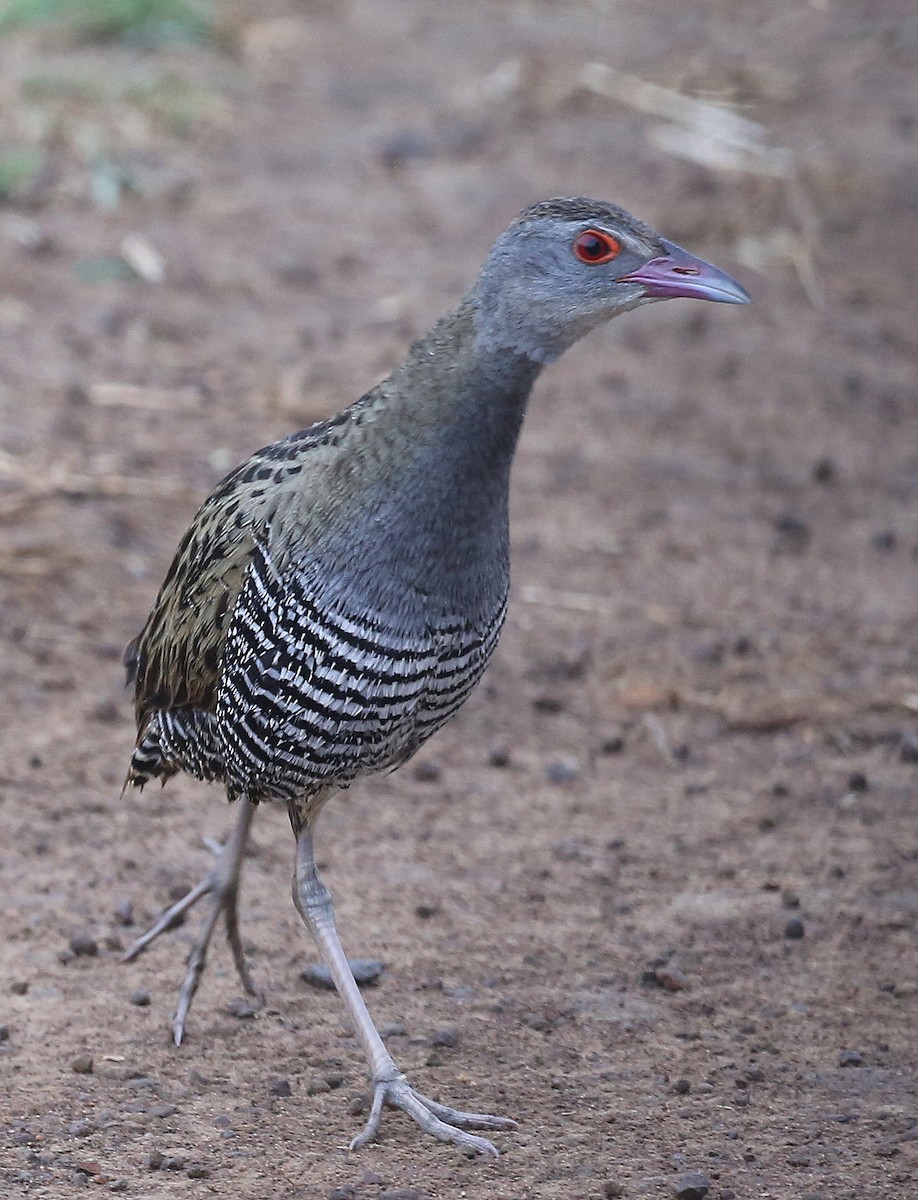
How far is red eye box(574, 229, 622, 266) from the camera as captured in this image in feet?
13.7

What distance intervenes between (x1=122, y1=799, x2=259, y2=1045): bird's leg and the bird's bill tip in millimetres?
1630

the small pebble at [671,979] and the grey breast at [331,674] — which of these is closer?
the grey breast at [331,674]

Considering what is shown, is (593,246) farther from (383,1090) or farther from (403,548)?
(383,1090)

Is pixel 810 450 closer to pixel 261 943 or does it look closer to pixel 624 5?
pixel 261 943

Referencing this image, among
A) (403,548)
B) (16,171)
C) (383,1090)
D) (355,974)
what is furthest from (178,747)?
(16,171)

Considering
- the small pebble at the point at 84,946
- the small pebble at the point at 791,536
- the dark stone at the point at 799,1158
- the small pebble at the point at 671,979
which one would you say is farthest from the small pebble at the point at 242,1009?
the small pebble at the point at 791,536

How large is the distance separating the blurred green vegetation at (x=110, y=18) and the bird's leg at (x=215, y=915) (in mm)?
8119

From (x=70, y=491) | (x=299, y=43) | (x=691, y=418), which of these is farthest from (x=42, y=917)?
(x=299, y=43)

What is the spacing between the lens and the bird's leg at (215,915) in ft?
15.2

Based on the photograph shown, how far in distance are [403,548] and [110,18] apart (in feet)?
28.3

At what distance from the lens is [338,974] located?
4.30 m

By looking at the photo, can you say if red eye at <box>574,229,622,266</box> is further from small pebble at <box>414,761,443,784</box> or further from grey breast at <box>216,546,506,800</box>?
small pebble at <box>414,761,443,784</box>

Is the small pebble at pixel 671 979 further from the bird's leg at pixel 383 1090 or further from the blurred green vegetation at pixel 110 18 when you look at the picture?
the blurred green vegetation at pixel 110 18

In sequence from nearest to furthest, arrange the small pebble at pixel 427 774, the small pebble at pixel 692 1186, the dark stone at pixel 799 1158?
the small pebble at pixel 692 1186, the dark stone at pixel 799 1158, the small pebble at pixel 427 774
